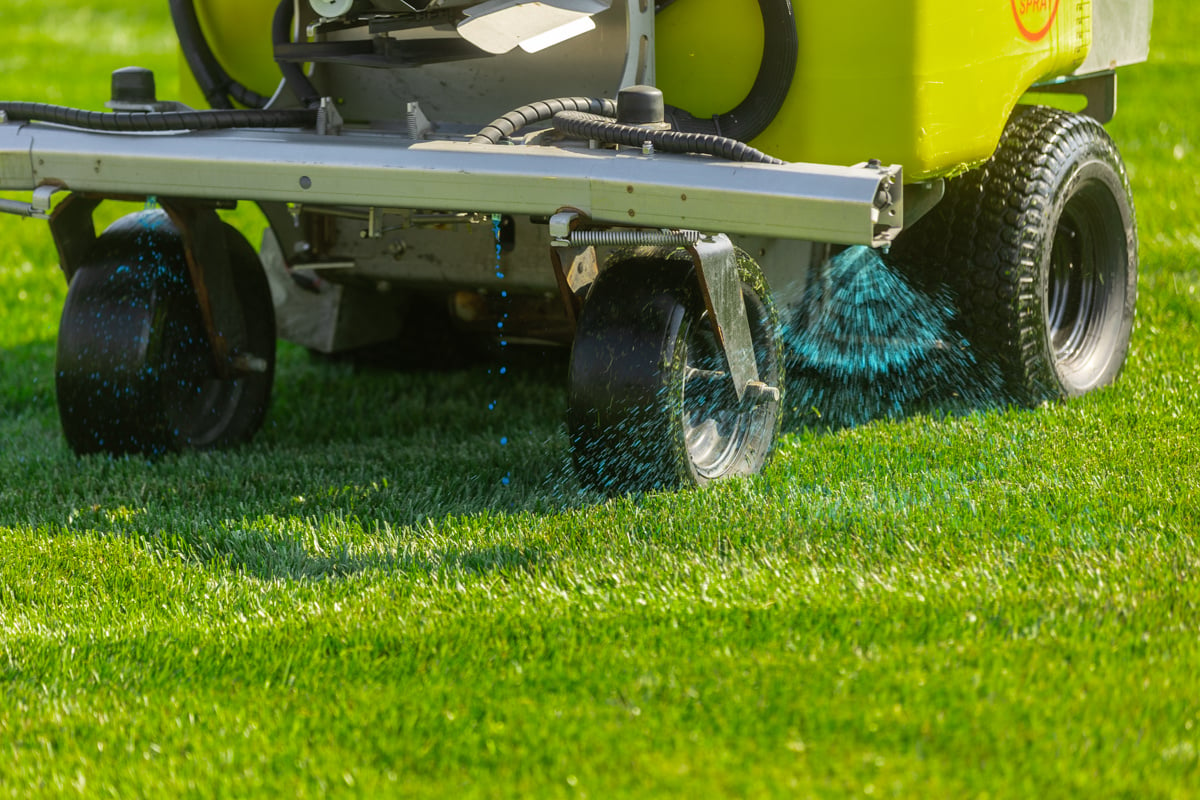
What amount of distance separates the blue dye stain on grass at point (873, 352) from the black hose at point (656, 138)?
1084 millimetres

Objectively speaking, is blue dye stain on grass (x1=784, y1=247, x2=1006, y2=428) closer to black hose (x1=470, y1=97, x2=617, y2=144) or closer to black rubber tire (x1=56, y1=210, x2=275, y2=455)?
black hose (x1=470, y1=97, x2=617, y2=144)

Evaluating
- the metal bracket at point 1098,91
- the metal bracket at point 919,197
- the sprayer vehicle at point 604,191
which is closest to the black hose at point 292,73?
the sprayer vehicle at point 604,191

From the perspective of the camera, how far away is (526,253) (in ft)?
13.1

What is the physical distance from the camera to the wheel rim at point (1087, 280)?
14.7 feet

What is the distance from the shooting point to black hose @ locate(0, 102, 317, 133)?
3590 mm

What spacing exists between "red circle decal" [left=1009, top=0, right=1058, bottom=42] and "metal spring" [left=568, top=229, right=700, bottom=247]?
1192 mm

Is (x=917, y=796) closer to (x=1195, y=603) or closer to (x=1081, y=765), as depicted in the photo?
(x=1081, y=765)

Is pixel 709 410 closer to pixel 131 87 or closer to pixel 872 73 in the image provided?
pixel 872 73

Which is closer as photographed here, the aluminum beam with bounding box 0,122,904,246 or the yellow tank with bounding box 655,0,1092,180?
the aluminum beam with bounding box 0,122,904,246

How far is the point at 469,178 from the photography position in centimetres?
322

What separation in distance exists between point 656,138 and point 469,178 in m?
0.41

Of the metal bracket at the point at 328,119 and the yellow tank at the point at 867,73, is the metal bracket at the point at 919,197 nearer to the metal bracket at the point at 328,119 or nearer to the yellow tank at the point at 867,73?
the yellow tank at the point at 867,73

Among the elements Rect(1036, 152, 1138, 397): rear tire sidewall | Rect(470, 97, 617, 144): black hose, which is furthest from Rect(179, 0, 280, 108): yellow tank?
Rect(1036, 152, 1138, 397): rear tire sidewall

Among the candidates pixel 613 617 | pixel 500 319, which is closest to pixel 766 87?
pixel 500 319
